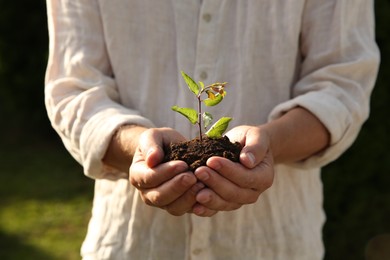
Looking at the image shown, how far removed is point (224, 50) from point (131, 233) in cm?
75

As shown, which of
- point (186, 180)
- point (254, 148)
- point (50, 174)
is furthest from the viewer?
point (50, 174)

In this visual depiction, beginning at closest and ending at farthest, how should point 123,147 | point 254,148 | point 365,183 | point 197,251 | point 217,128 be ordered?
point 254,148, point 217,128, point 123,147, point 197,251, point 365,183

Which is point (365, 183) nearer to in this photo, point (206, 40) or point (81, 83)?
point (206, 40)

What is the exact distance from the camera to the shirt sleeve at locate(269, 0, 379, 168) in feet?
8.75

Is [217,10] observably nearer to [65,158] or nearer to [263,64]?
[263,64]

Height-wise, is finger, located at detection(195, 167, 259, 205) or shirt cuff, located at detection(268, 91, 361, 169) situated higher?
finger, located at detection(195, 167, 259, 205)

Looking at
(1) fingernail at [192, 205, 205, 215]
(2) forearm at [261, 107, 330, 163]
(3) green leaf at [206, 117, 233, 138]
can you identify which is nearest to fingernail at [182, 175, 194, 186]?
(1) fingernail at [192, 205, 205, 215]

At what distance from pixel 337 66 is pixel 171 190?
906 mm

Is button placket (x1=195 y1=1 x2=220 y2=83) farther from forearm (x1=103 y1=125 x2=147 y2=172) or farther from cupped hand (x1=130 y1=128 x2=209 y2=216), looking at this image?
cupped hand (x1=130 y1=128 x2=209 y2=216)

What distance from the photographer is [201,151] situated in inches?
88.4

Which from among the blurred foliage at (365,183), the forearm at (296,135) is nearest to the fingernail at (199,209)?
the forearm at (296,135)

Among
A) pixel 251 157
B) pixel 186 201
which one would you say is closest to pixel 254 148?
pixel 251 157

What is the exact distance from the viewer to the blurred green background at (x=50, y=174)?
202 inches

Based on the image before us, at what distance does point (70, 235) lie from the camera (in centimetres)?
687
